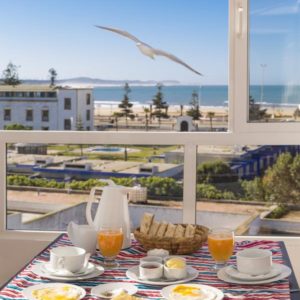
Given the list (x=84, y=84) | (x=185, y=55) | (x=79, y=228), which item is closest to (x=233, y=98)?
(x=185, y=55)

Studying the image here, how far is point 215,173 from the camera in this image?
331 cm

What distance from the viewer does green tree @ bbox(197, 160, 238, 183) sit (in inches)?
130

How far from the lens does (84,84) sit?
3363 millimetres

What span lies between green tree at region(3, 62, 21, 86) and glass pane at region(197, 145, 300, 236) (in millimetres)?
1072

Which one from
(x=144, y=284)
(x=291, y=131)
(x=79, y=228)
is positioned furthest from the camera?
(x=291, y=131)

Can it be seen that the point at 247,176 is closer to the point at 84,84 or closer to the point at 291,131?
the point at 291,131

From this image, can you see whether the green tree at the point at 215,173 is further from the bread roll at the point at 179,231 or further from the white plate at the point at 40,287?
the white plate at the point at 40,287

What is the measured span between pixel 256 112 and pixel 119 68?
0.77m

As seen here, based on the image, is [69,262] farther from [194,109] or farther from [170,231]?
[194,109]

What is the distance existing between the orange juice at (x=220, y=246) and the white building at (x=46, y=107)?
1.55 m

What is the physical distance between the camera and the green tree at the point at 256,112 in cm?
323

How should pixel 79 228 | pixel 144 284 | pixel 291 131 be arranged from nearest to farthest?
pixel 144 284
pixel 79 228
pixel 291 131

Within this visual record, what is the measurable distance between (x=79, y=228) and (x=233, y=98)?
139cm

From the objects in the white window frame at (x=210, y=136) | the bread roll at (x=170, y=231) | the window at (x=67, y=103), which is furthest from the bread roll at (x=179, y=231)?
the window at (x=67, y=103)
